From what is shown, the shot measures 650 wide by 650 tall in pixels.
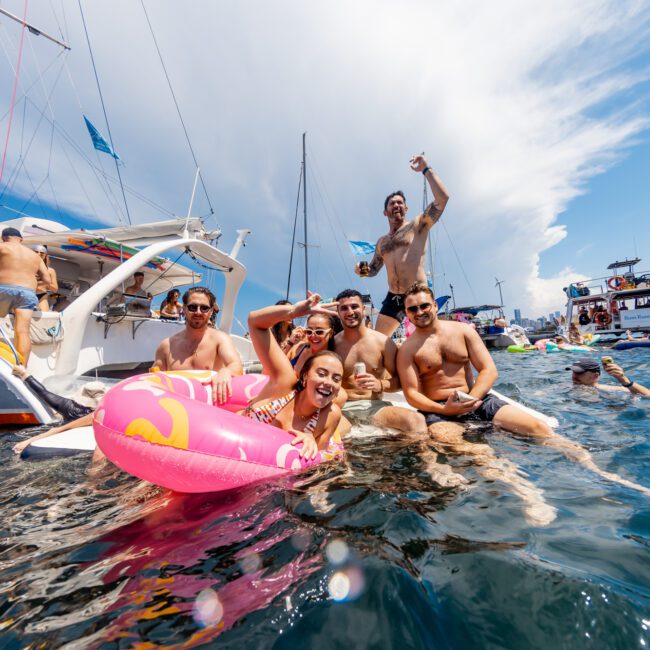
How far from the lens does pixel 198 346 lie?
4.07 metres

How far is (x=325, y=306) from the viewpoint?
104 inches

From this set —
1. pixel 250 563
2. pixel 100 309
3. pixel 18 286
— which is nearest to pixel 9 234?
pixel 18 286

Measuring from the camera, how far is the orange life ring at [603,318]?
69.5 feet

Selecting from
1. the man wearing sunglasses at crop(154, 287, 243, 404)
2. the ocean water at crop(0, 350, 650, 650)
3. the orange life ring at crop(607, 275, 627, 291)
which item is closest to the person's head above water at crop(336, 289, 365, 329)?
the man wearing sunglasses at crop(154, 287, 243, 404)

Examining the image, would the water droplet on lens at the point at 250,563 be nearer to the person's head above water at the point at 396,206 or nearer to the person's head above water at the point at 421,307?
the person's head above water at the point at 421,307

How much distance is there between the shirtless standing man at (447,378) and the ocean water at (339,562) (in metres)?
0.74

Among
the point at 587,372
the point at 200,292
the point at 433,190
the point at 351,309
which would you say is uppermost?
the point at 433,190

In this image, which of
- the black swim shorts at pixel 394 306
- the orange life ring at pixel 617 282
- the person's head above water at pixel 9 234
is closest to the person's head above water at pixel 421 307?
the black swim shorts at pixel 394 306

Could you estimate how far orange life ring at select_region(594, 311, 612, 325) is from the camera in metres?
21.2

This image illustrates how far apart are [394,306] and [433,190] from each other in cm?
164

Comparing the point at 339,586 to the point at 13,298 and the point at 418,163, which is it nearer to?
the point at 418,163

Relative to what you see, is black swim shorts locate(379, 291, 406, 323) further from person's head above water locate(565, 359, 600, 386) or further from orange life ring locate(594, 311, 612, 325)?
orange life ring locate(594, 311, 612, 325)

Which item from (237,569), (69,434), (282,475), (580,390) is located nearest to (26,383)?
(69,434)

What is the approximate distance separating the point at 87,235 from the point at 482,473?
870cm
